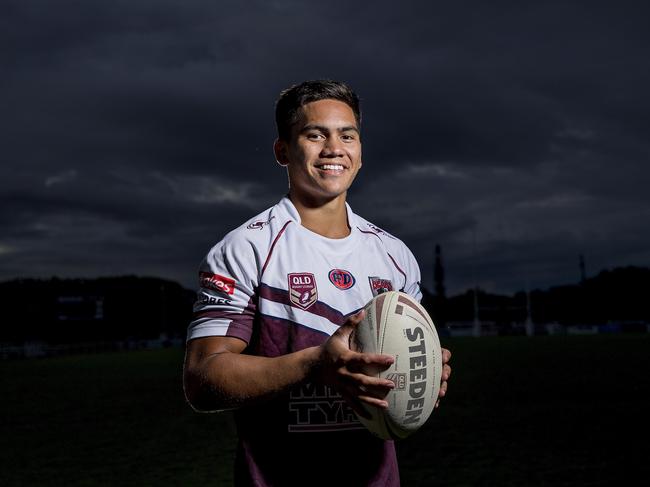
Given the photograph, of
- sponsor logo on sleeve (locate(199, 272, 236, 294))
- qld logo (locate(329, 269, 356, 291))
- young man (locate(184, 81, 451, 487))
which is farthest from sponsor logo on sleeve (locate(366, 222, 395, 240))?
sponsor logo on sleeve (locate(199, 272, 236, 294))

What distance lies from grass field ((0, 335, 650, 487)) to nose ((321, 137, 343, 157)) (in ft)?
18.7

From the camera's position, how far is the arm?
232 cm

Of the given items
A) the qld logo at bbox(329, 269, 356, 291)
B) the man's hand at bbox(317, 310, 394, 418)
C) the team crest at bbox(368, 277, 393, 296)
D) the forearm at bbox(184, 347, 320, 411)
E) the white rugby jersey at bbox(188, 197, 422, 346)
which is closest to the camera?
the man's hand at bbox(317, 310, 394, 418)

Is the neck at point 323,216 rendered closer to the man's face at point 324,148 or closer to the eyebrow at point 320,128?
the man's face at point 324,148

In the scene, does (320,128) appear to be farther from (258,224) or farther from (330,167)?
(258,224)

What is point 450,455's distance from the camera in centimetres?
907

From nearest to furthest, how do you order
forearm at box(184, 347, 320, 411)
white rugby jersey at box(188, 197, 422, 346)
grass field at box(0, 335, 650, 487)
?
forearm at box(184, 347, 320, 411) → white rugby jersey at box(188, 197, 422, 346) → grass field at box(0, 335, 650, 487)

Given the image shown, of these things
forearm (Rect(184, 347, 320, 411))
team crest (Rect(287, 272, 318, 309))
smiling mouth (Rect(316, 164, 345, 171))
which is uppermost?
smiling mouth (Rect(316, 164, 345, 171))

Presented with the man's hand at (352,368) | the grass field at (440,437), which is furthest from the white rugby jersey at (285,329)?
the grass field at (440,437)

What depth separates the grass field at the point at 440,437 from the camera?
8.21m

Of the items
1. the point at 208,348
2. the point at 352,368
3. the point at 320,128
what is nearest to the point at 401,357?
the point at 352,368

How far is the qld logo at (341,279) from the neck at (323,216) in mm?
219

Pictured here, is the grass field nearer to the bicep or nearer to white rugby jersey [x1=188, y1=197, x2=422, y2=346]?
white rugby jersey [x1=188, y1=197, x2=422, y2=346]

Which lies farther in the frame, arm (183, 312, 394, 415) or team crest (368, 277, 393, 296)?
team crest (368, 277, 393, 296)
